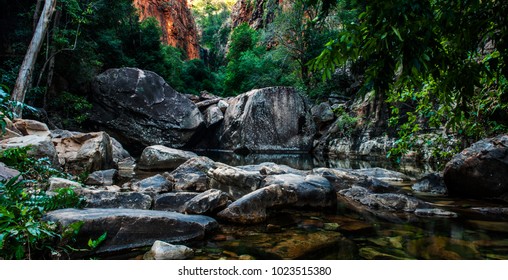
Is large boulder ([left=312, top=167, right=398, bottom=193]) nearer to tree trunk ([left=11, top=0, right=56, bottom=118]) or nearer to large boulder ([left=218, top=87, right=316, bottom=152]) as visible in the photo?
tree trunk ([left=11, top=0, right=56, bottom=118])

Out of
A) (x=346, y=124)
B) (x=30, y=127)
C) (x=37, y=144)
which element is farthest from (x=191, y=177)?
(x=346, y=124)

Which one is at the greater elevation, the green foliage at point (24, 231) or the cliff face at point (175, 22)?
the cliff face at point (175, 22)

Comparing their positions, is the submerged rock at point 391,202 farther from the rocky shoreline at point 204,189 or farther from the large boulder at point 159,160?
the large boulder at point 159,160

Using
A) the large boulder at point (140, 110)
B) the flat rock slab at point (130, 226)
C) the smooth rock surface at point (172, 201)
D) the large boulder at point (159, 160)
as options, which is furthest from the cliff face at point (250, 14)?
the flat rock slab at point (130, 226)

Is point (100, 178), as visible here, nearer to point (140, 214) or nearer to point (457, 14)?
point (140, 214)

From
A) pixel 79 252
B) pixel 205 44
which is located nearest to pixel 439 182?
→ pixel 79 252

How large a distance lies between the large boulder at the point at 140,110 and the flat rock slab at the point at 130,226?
43.9ft

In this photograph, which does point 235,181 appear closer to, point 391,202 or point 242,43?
point 391,202

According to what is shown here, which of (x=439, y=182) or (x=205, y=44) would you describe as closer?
(x=439, y=182)

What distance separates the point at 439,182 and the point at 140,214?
5163mm

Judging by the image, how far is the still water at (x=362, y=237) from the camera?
2385 mm

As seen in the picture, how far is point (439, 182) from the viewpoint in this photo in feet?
17.7

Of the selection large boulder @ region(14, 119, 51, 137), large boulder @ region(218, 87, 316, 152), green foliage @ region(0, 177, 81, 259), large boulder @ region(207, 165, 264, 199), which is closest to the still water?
green foliage @ region(0, 177, 81, 259)

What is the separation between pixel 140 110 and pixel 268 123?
7.35m
